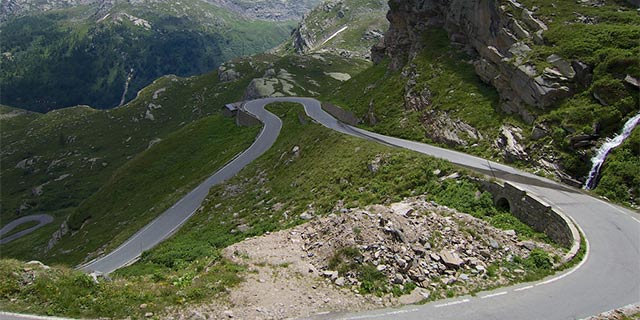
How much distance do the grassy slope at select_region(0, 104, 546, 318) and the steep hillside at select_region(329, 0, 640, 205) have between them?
31.2ft

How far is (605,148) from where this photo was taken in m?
28.3

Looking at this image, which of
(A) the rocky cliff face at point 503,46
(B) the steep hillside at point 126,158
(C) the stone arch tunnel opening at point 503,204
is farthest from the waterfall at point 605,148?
(B) the steep hillside at point 126,158

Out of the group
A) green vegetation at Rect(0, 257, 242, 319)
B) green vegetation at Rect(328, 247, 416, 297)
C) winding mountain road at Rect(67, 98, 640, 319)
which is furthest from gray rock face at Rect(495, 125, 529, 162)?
green vegetation at Rect(0, 257, 242, 319)

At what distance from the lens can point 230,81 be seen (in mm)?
189750

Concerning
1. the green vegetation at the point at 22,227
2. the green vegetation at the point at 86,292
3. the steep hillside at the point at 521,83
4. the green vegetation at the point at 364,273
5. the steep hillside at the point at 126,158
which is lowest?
the green vegetation at the point at 22,227

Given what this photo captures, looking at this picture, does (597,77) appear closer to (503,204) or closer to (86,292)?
(503,204)

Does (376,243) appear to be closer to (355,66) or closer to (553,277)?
(553,277)

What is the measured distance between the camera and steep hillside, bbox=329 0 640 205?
30734 mm

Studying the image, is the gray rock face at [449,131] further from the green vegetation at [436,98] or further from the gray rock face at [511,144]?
the gray rock face at [511,144]

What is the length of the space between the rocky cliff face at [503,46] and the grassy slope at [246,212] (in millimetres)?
13944

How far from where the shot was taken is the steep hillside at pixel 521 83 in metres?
30.7

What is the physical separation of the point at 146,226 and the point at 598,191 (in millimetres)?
42340

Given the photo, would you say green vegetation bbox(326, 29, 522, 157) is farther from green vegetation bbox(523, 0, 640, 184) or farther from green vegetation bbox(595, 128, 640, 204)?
green vegetation bbox(595, 128, 640, 204)

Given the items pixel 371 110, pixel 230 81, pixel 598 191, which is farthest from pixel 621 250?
pixel 230 81
